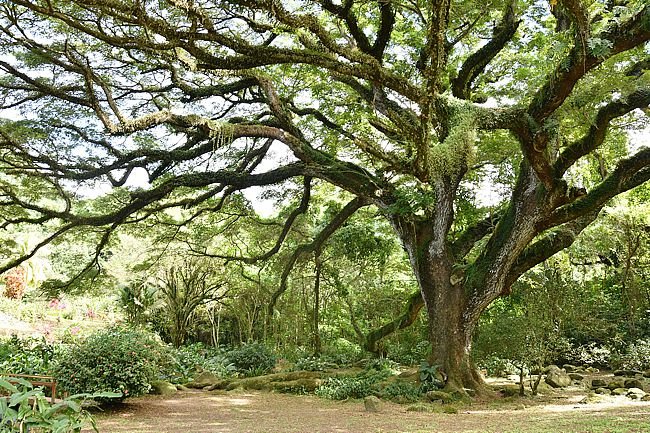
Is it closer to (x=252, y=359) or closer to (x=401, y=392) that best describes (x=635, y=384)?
(x=401, y=392)

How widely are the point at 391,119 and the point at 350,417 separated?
13.9 feet

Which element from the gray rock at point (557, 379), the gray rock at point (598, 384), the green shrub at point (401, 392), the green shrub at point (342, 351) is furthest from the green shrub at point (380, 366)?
the gray rock at point (598, 384)

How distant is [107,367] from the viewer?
7.02 meters

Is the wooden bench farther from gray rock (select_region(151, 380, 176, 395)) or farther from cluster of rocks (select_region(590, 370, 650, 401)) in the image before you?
cluster of rocks (select_region(590, 370, 650, 401))

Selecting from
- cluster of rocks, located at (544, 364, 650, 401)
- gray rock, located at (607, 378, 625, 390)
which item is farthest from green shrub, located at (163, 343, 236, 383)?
gray rock, located at (607, 378, 625, 390)

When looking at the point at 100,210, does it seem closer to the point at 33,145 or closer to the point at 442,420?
the point at 33,145

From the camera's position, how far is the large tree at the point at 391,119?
6.62m

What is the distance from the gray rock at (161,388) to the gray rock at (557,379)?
750 centimetres

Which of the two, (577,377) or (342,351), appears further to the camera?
(342,351)

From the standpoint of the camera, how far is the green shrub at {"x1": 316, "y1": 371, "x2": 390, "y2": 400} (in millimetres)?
8875

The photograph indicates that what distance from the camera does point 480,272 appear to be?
8.88 metres

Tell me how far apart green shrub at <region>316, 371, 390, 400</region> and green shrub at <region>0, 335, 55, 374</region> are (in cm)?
462

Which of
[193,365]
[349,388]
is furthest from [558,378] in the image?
[193,365]

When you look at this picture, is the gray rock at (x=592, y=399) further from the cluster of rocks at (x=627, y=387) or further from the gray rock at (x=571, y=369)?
the gray rock at (x=571, y=369)
